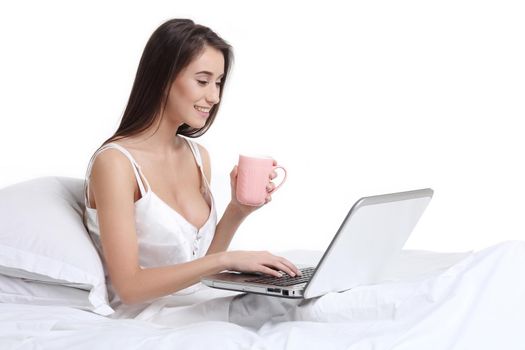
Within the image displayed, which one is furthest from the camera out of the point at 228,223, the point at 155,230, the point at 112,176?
the point at 228,223

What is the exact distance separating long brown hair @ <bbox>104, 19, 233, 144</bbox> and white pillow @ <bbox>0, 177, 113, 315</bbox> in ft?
1.06

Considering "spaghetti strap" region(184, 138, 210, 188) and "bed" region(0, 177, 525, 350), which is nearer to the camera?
"bed" region(0, 177, 525, 350)

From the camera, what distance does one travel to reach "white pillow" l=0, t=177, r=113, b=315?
265 centimetres

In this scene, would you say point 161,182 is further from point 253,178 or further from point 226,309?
point 226,309

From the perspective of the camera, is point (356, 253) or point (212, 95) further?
point (212, 95)

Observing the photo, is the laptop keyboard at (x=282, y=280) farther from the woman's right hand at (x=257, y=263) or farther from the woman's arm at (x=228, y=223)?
the woman's arm at (x=228, y=223)

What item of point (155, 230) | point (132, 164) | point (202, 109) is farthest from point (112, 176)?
point (202, 109)

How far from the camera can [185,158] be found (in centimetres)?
314

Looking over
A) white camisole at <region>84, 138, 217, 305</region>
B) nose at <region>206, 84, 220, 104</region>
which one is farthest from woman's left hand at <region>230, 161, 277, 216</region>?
nose at <region>206, 84, 220, 104</region>

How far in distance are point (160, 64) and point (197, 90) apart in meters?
0.15

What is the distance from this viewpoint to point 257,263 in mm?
2412

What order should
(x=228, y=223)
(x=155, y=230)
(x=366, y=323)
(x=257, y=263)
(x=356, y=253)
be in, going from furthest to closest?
1. (x=228, y=223)
2. (x=155, y=230)
3. (x=257, y=263)
4. (x=356, y=253)
5. (x=366, y=323)

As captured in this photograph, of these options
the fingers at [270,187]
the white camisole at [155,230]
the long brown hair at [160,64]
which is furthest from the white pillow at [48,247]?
the fingers at [270,187]

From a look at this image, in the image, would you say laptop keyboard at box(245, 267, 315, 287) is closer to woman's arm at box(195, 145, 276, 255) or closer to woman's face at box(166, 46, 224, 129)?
woman's arm at box(195, 145, 276, 255)
